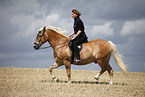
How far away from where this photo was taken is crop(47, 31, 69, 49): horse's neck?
28.9ft

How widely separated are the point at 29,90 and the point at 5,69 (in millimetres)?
7558

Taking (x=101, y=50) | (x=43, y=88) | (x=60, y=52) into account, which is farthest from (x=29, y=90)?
(x=101, y=50)

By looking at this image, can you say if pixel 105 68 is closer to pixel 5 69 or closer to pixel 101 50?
pixel 101 50

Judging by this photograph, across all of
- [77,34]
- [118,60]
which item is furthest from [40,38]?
[118,60]

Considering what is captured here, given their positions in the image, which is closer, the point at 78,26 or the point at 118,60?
the point at 78,26

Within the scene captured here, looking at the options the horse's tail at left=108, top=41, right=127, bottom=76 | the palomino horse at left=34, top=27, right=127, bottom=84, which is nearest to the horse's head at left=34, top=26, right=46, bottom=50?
the palomino horse at left=34, top=27, right=127, bottom=84

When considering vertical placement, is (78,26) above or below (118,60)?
above

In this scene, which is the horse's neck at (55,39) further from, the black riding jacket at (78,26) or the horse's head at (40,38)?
the black riding jacket at (78,26)

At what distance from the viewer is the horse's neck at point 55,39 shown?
8.81 m

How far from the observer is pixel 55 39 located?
8.87 m

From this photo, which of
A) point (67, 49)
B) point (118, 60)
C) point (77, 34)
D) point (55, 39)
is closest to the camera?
point (77, 34)

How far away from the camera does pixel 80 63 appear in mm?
8859

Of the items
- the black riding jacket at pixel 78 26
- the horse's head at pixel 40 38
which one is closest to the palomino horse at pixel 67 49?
the horse's head at pixel 40 38

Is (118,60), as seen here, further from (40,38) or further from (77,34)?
(40,38)
